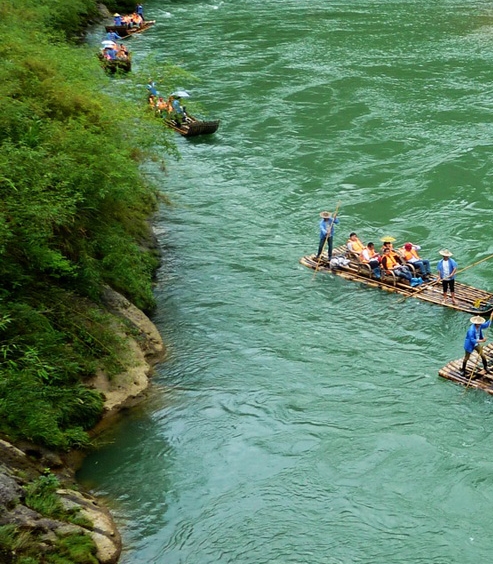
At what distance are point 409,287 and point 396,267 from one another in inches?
22.6

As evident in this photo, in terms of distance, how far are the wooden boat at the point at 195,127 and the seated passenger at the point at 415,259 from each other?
11.2 meters

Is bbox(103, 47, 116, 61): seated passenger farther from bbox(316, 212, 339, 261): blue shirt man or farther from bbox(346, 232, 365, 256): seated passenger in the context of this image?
bbox(346, 232, 365, 256): seated passenger

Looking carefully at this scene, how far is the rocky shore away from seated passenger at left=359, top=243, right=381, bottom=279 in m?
6.61

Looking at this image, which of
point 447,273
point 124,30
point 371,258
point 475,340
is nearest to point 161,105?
point 371,258

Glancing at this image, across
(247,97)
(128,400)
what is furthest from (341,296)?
(247,97)

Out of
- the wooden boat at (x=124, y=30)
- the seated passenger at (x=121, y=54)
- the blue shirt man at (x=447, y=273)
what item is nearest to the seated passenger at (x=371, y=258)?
the blue shirt man at (x=447, y=273)

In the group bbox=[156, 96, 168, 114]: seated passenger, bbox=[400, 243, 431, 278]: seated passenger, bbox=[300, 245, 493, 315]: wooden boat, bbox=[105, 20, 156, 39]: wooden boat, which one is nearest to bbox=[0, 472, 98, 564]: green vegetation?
bbox=[300, 245, 493, 315]: wooden boat

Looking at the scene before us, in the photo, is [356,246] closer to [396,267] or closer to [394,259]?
[394,259]

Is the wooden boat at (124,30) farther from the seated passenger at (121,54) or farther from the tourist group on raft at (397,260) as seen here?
the tourist group on raft at (397,260)

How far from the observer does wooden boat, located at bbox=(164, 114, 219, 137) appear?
28.8 m

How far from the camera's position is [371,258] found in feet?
64.3

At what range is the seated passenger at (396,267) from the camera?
62.5ft

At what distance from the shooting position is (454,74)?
1328 inches

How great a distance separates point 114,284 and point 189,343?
1.92 m
